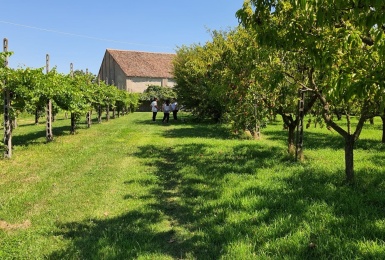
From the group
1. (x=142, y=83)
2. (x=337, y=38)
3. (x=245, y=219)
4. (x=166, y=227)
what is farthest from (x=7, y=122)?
(x=142, y=83)

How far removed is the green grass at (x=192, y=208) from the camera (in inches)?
163

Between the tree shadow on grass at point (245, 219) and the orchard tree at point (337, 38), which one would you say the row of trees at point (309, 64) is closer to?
the orchard tree at point (337, 38)

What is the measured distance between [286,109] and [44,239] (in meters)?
8.12

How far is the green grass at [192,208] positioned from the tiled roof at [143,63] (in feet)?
159

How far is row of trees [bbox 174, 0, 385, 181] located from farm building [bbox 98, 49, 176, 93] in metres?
38.9

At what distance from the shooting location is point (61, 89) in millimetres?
12555

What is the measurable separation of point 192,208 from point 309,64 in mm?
3490

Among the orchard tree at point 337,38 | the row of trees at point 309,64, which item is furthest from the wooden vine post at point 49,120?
the orchard tree at point 337,38

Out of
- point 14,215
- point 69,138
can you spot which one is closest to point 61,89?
point 69,138

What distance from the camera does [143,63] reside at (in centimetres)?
5997

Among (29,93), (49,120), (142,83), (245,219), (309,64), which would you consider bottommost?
(245,219)

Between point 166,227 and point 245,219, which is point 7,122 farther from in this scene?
point 245,219

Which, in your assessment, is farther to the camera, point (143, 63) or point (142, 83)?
point (143, 63)

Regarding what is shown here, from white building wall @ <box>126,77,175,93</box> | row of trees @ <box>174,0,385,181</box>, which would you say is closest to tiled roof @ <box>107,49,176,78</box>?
white building wall @ <box>126,77,175,93</box>
